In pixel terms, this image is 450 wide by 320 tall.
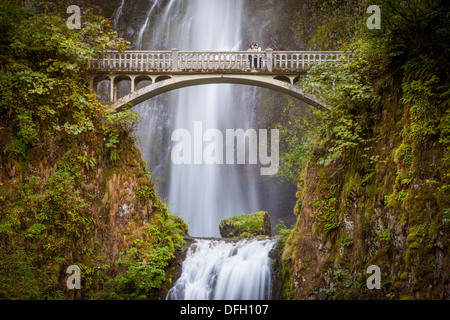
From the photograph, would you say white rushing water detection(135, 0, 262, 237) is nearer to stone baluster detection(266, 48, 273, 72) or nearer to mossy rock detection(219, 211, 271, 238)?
mossy rock detection(219, 211, 271, 238)

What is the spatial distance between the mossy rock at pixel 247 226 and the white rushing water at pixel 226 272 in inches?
200

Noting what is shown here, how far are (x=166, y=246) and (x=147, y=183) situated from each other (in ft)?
8.49

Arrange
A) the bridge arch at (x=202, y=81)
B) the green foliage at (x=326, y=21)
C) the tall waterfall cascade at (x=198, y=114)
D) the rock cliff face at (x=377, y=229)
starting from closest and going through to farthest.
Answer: the rock cliff face at (x=377, y=229), the bridge arch at (x=202, y=81), the green foliage at (x=326, y=21), the tall waterfall cascade at (x=198, y=114)

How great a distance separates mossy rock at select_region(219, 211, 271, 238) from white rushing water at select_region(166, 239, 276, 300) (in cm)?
509

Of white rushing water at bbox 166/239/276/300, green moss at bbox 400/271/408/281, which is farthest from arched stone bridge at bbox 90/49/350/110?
green moss at bbox 400/271/408/281

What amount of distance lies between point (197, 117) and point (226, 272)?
712 inches

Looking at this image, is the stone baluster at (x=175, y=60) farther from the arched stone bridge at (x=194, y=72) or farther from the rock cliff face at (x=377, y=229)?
the rock cliff face at (x=377, y=229)

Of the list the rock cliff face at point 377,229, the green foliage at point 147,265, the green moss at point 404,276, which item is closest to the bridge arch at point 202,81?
the rock cliff face at point 377,229

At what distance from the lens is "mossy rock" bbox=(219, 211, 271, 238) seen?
22219mm

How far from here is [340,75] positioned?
39.2 feet

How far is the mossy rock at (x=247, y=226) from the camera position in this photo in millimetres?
22219
